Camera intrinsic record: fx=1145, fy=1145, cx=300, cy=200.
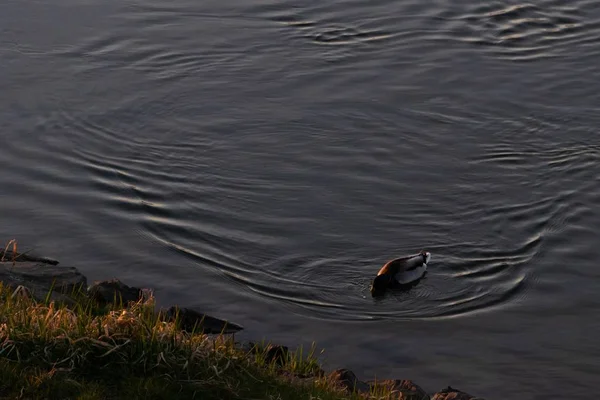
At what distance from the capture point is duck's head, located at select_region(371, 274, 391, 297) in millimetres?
15062

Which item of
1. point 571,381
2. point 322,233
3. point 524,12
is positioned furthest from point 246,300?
point 524,12

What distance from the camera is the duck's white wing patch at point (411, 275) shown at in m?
14.9

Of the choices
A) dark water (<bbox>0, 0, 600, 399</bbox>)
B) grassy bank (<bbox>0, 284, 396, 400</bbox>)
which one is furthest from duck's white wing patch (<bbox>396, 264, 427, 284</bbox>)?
grassy bank (<bbox>0, 284, 396, 400</bbox>)

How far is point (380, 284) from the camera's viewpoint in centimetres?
1511

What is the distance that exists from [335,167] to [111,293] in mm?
6819

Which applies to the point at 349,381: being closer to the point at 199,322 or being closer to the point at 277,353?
the point at 277,353

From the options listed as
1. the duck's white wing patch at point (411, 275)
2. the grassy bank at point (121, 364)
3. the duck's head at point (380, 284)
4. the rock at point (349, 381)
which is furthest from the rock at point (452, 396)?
the duck's head at point (380, 284)

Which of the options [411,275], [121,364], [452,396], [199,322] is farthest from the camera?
[411,275]

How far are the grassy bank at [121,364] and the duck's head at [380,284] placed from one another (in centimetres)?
602

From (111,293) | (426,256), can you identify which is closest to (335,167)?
(426,256)

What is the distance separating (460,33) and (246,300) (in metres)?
11.9

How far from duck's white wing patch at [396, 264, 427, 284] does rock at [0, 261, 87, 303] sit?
4.16 meters

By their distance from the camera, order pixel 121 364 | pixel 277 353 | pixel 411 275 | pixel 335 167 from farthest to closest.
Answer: pixel 335 167, pixel 411 275, pixel 277 353, pixel 121 364

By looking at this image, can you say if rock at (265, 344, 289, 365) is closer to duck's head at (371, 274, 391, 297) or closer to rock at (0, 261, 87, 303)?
rock at (0, 261, 87, 303)
